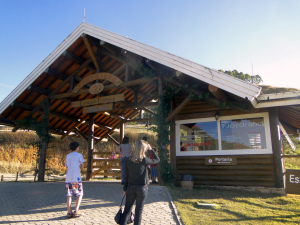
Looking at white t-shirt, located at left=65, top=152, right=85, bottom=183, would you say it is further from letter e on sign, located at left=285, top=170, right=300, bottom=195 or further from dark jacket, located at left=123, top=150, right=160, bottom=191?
letter e on sign, located at left=285, top=170, right=300, bottom=195

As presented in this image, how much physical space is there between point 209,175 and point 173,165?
4.29 ft

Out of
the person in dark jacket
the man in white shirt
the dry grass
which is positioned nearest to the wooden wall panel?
→ the man in white shirt

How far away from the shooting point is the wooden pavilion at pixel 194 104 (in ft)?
25.4

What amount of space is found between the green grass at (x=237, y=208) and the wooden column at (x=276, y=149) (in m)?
0.60

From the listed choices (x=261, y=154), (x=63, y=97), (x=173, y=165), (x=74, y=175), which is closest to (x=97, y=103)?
(x=63, y=97)

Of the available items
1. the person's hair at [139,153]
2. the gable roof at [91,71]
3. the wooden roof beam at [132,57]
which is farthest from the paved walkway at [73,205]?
the wooden roof beam at [132,57]

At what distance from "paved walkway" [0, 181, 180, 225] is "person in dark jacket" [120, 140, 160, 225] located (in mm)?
1043

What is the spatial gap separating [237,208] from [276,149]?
121 inches

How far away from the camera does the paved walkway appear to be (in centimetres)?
487

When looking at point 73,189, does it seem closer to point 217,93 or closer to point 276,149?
point 217,93

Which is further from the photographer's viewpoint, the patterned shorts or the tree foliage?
the tree foliage

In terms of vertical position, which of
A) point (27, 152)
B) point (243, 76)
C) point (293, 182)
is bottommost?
point (293, 182)

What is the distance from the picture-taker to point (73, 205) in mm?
5965

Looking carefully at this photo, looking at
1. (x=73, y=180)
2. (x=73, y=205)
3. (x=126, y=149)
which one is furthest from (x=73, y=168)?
(x=126, y=149)
